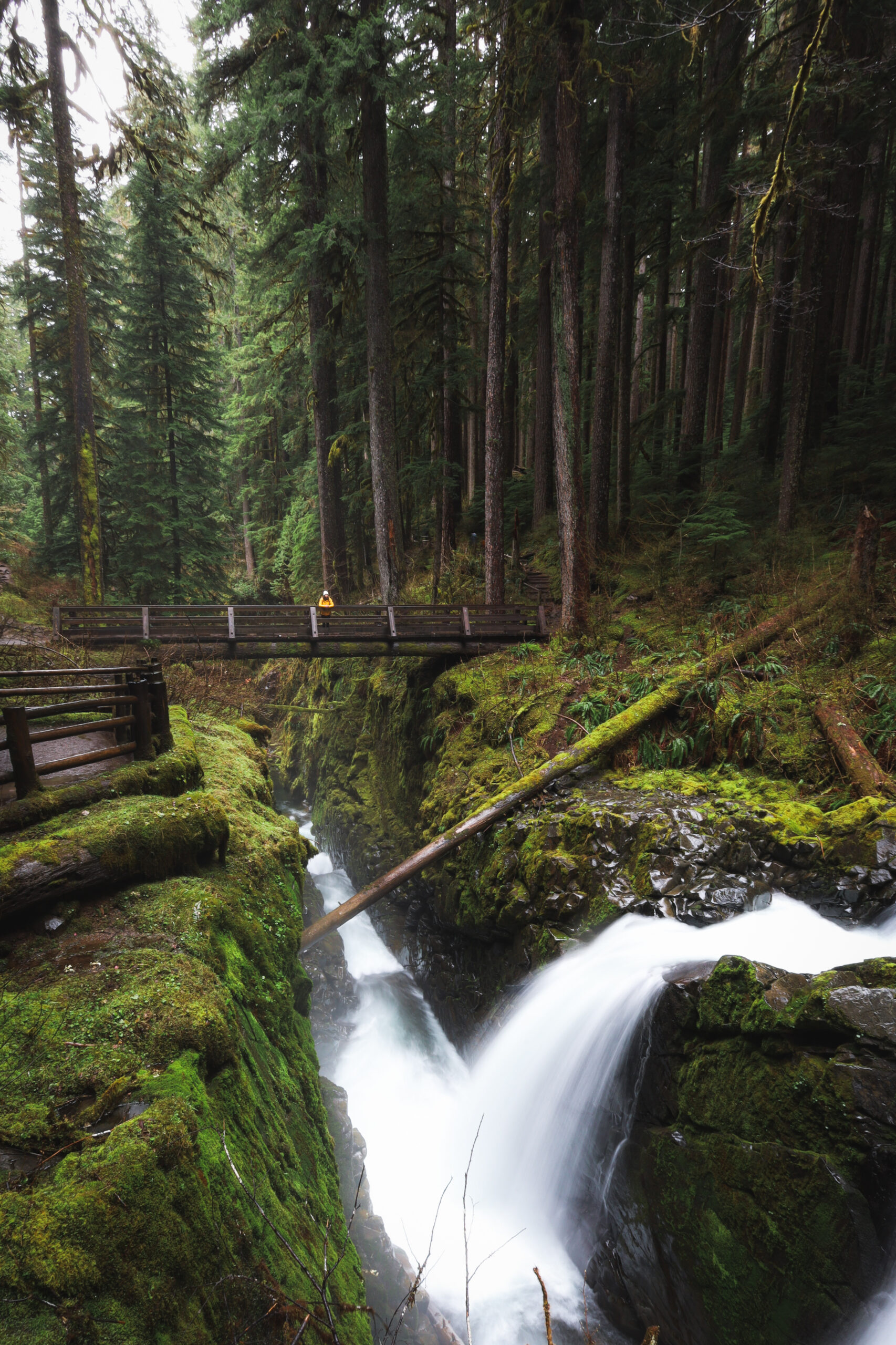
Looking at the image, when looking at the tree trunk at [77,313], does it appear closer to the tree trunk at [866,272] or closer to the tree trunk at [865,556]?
the tree trunk at [865,556]

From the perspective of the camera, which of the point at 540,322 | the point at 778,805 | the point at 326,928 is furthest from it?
the point at 540,322

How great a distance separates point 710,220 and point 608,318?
270 cm

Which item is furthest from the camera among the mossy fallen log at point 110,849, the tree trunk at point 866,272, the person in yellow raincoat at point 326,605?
the tree trunk at point 866,272

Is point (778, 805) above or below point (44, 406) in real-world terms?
below

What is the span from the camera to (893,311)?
16484 millimetres

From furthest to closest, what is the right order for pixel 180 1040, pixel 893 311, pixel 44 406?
pixel 44 406 < pixel 893 311 < pixel 180 1040

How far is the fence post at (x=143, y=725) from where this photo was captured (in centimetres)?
505

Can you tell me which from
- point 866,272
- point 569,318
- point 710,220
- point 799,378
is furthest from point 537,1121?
point 866,272

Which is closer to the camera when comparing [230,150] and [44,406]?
[230,150]

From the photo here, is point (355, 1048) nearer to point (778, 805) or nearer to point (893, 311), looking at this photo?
point (778, 805)

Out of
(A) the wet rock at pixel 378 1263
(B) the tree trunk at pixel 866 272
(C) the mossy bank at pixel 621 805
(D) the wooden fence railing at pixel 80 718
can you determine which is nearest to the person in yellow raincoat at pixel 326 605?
(C) the mossy bank at pixel 621 805

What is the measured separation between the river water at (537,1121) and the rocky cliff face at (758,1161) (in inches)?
19.5

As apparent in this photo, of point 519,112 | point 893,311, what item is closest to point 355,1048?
point 519,112

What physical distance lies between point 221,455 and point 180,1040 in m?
23.2
